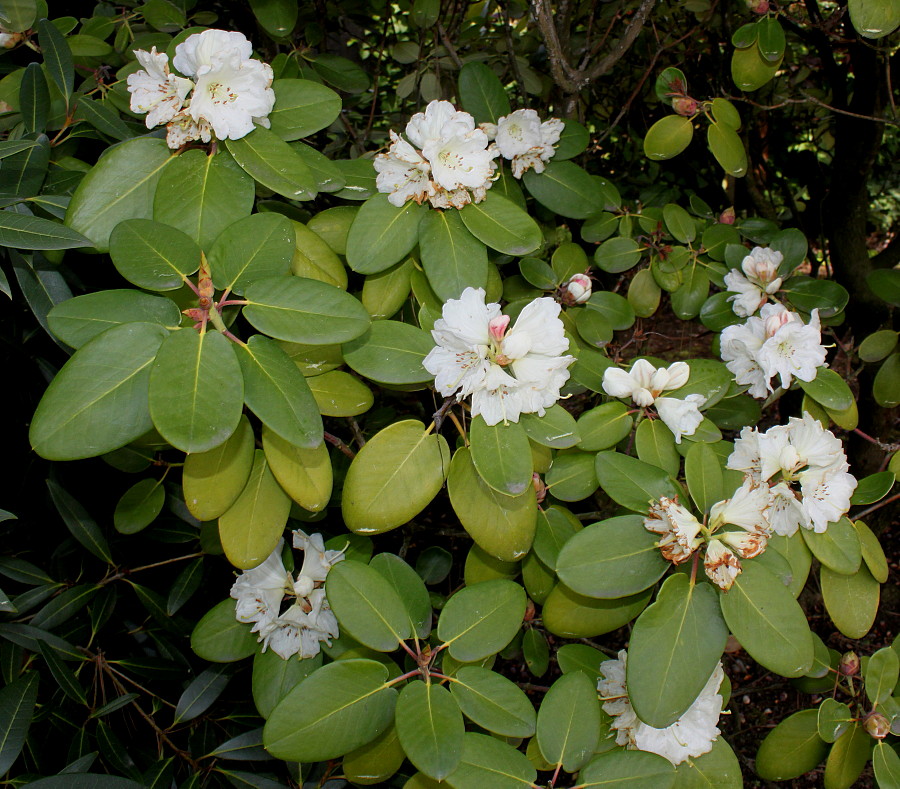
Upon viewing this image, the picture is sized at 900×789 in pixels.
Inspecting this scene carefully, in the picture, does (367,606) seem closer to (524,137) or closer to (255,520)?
(255,520)

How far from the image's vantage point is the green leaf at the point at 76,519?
1.51 metres

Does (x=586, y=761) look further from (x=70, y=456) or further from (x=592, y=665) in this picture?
(x=70, y=456)

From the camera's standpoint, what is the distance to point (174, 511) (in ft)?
5.47

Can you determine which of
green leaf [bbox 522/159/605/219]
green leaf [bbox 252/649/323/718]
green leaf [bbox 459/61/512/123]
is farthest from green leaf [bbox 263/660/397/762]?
green leaf [bbox 459/61/512/123]

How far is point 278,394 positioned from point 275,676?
60 centimetres

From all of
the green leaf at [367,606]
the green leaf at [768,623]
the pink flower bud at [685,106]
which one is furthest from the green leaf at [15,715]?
the pink flower bud at [685,106]

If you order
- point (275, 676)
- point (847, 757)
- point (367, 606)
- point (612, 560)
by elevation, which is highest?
point (612, 560)

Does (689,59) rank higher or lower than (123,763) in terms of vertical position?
higher

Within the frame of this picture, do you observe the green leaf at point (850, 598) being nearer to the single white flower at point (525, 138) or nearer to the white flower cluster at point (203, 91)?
the single white flower at point (525, 138)

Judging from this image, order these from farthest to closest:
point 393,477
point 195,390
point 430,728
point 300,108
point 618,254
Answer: point 618,254, point 300,108, point 393,477, point 430,728, point 195,390

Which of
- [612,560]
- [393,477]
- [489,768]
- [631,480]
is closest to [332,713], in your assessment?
[489,768]

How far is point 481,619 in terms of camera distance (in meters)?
1.18

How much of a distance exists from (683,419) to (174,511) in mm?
1176

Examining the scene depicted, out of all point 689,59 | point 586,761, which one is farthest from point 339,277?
point 689,59
